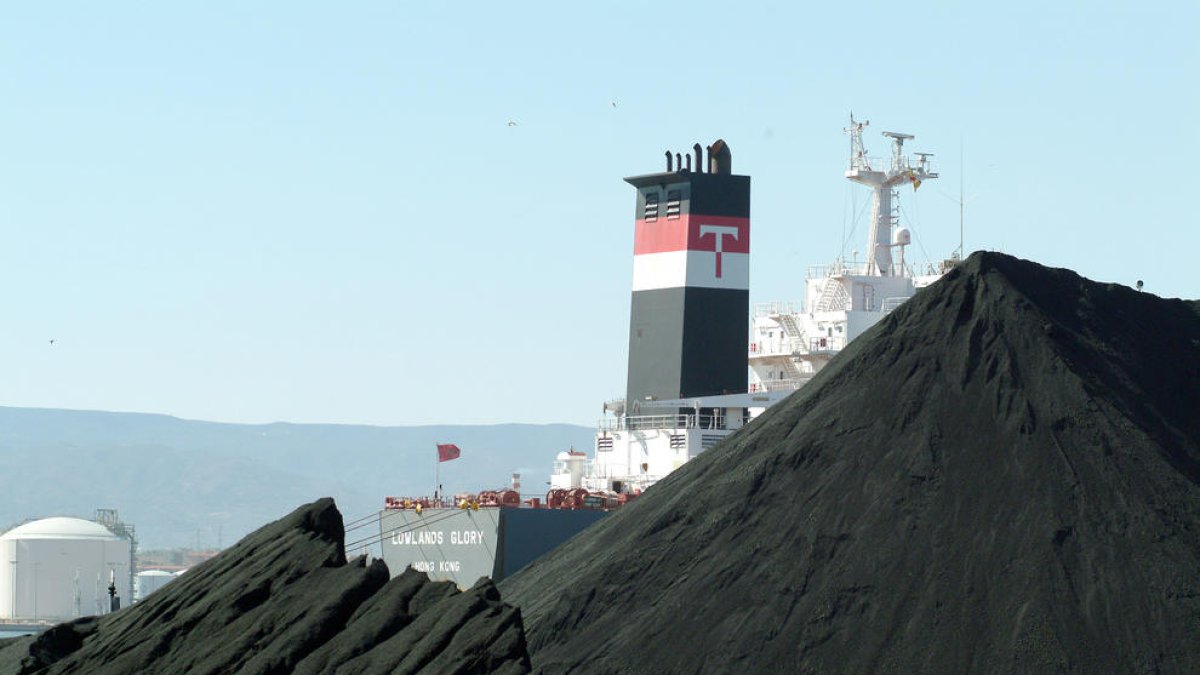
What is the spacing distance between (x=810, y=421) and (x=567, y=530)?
15.1m

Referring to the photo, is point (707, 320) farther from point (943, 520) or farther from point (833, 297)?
point (943, 520)

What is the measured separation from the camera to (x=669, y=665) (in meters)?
15.4

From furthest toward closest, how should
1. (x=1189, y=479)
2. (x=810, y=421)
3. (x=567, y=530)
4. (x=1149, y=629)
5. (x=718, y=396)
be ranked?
(x=718, y=396), (x=567, y=530), (x=810, y=421), (x=1189, y=479), (x=1149, y=629)

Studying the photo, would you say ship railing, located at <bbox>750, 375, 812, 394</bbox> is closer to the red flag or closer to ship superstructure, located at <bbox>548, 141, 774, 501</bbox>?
ship superstructure, located at <bbox>548, 141, 774, 501</bbox>

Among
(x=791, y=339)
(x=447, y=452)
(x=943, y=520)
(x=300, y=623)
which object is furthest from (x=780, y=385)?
(x=300, y=623)

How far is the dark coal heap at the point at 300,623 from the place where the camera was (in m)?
15.1

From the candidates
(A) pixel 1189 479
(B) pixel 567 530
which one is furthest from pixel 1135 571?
(B) pixel 567 530

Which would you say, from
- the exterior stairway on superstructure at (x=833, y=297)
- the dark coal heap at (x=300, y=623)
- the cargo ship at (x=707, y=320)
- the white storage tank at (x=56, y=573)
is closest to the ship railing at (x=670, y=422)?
the cargo ship at (x=707, y=320)

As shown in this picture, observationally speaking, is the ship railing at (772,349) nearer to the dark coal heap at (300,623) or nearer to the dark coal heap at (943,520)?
the dark coal heap at (943,520)

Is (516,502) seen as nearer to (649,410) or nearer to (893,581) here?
(649,410)

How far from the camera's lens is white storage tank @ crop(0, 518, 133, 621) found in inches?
3440

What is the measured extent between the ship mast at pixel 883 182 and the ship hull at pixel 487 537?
1157 cm

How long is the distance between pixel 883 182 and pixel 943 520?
2645cm

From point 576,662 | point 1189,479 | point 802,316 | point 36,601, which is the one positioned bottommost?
point 36,601
